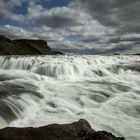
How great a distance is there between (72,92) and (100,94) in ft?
4.73

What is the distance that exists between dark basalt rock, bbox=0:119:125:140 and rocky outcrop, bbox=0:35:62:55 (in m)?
68.8

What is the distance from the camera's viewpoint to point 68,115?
25.1 feet

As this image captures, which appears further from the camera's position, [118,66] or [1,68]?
[118,66]

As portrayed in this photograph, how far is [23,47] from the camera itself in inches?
3469

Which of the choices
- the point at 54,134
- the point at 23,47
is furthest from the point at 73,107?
the point at 23,47

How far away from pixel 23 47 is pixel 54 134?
86114 millimetres

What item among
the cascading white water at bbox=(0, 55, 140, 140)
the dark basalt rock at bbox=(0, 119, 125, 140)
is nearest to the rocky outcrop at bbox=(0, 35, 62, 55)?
the cascading white water at bbox=(0, 55, 140, 140)

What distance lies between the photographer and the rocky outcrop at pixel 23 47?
75.4 metres

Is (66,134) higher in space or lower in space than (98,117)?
higher

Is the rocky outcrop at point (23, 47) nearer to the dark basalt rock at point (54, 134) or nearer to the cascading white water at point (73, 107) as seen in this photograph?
the cascading white water at point (73, 107)

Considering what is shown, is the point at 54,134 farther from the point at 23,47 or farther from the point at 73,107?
the point at 23,47


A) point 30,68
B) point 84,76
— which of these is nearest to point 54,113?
point 84,76

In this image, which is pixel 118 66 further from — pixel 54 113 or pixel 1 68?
pixel 54 113

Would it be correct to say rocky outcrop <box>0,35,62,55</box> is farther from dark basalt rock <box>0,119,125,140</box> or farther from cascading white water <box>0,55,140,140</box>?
dark basalt rock <box>0,119,125,140</box>
